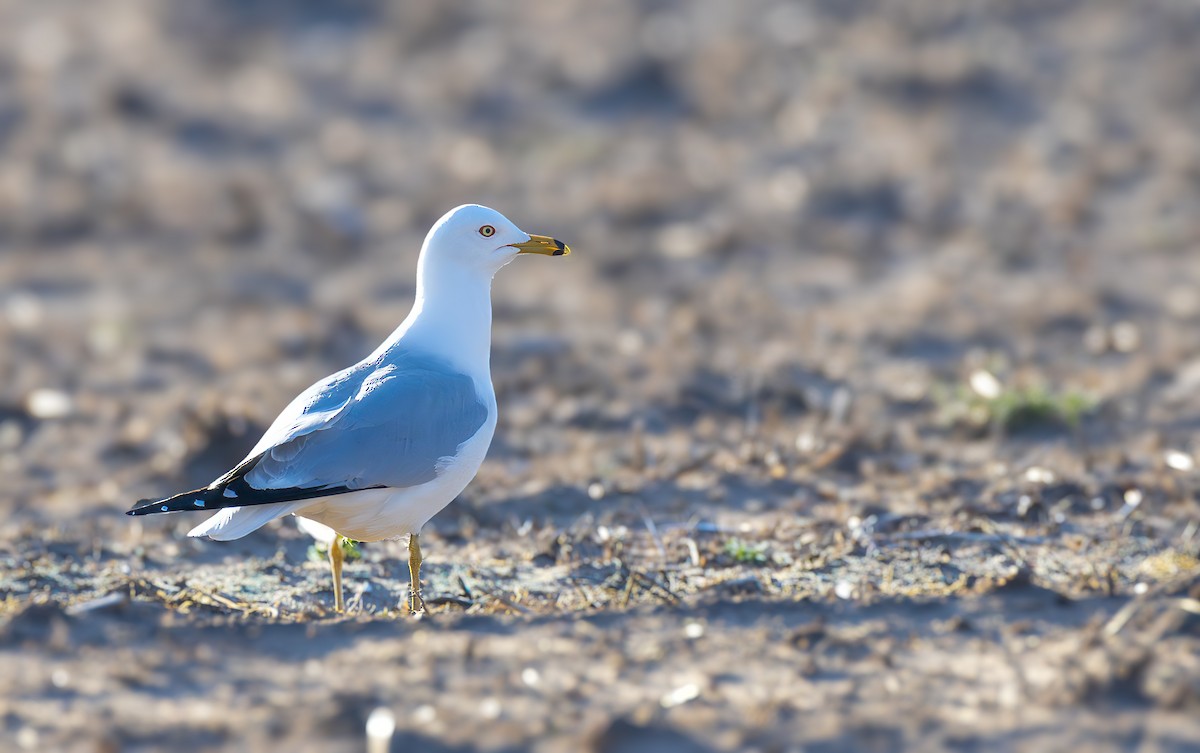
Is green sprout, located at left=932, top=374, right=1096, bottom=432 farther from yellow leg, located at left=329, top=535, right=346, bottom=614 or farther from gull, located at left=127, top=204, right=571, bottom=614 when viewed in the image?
yellow leg, located at left=329, top=535, right=346, bottom=614

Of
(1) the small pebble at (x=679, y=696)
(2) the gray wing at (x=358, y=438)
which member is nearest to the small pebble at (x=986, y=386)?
(2) the gray wing at (x=358, y=438)

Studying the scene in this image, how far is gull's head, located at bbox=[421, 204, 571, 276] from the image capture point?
625cm

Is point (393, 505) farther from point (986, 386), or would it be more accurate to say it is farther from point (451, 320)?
point (986, 386)

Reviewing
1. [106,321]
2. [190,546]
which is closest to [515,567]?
[190,546]

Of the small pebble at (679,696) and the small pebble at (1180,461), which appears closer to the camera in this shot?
the small pebble at (679,696)

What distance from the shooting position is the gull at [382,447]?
17.1ft

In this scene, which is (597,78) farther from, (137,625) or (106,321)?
(137,625)

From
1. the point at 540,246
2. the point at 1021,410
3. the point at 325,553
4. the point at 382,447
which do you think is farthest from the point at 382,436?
the point at 1021,410

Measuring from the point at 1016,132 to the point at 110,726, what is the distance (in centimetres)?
1213

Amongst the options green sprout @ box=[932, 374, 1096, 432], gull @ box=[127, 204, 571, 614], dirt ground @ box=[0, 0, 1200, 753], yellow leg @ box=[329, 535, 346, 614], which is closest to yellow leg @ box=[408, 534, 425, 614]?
gull @ box=[127, 204, 571, 614]

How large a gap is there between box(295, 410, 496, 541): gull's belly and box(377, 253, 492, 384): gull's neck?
0.46m

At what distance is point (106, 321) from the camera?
1141 cm

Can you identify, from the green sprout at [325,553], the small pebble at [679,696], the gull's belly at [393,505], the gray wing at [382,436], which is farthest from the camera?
the green sprout at [325,553]

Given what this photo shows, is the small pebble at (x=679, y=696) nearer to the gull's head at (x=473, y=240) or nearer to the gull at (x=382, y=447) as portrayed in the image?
the gull at (x=382, y=447)
